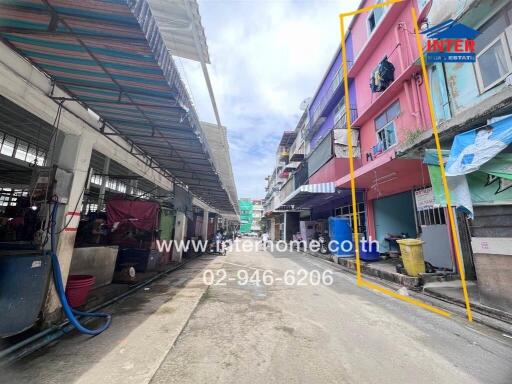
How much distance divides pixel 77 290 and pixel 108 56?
3.85 meters

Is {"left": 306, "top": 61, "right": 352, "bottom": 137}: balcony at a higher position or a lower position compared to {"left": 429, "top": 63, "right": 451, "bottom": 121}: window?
higher

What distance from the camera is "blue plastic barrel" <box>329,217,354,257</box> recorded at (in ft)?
36.5

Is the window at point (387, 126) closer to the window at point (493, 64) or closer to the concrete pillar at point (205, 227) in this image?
the window at point (493, 64)

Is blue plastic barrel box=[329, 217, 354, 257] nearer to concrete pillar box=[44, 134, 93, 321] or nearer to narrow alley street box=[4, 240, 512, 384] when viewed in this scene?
narrow alley street box=[4, 240, 512, 384]

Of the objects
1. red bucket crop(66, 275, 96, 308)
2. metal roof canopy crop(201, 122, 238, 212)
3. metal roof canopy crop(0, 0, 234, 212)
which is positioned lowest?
red bucket crop(66, 275, 96, 308)

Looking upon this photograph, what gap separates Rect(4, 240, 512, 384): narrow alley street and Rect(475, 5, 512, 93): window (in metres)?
5.37

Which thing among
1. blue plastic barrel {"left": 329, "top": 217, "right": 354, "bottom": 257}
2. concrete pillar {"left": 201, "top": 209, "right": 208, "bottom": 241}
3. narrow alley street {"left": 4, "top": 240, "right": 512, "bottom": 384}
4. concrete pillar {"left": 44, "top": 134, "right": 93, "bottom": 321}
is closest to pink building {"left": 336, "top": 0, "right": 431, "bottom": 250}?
blue plastic barrel {"left": 329, "top": 217, "right": 354, "bottom": 257}

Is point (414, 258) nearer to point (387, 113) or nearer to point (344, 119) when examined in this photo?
point (387, 113)

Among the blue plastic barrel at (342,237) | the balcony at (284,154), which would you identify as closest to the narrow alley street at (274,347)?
the blue plastic barrel at (342,237)

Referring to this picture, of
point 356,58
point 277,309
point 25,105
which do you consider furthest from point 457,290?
point 356,58

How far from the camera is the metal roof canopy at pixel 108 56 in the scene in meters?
2.34

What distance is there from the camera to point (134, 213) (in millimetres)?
7598

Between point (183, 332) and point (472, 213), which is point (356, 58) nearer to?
point (472, 213)

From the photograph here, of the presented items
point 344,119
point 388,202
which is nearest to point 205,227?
point 344,119
